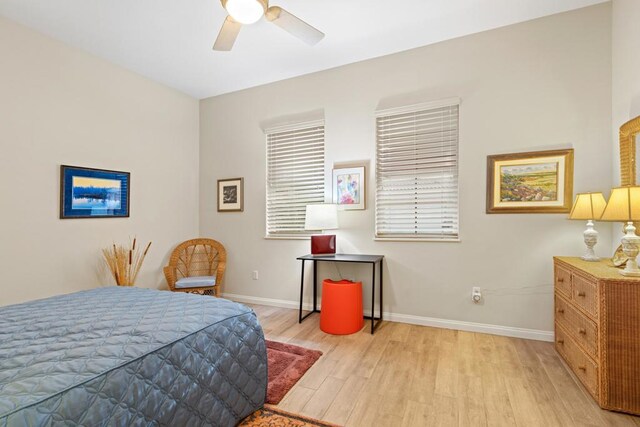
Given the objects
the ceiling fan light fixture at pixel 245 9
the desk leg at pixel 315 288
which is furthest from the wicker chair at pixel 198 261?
the ceiling fan light fixture at pixel 245 9

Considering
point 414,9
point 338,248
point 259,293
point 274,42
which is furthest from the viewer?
point 259,293

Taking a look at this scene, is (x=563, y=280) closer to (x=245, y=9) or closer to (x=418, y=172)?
(x=418, y=172)

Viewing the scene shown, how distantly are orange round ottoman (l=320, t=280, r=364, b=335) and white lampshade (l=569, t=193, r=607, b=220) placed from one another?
190 cm

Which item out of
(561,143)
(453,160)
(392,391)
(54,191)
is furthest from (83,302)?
(561,143)

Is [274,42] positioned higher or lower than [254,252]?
higher

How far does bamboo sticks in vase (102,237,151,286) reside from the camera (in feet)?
10.8

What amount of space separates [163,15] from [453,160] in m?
3.04

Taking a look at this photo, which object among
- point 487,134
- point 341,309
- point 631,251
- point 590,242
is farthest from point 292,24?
point 590,242

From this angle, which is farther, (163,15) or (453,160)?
(453,160)

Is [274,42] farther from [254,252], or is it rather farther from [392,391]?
[392,391]

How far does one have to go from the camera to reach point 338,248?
137 inches

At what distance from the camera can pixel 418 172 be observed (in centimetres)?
315

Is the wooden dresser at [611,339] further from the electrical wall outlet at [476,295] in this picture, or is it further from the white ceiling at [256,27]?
the white ceiling at [256,27]

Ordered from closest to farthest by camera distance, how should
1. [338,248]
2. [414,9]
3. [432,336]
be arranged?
[414,9]
[432,336]
[338,248]
